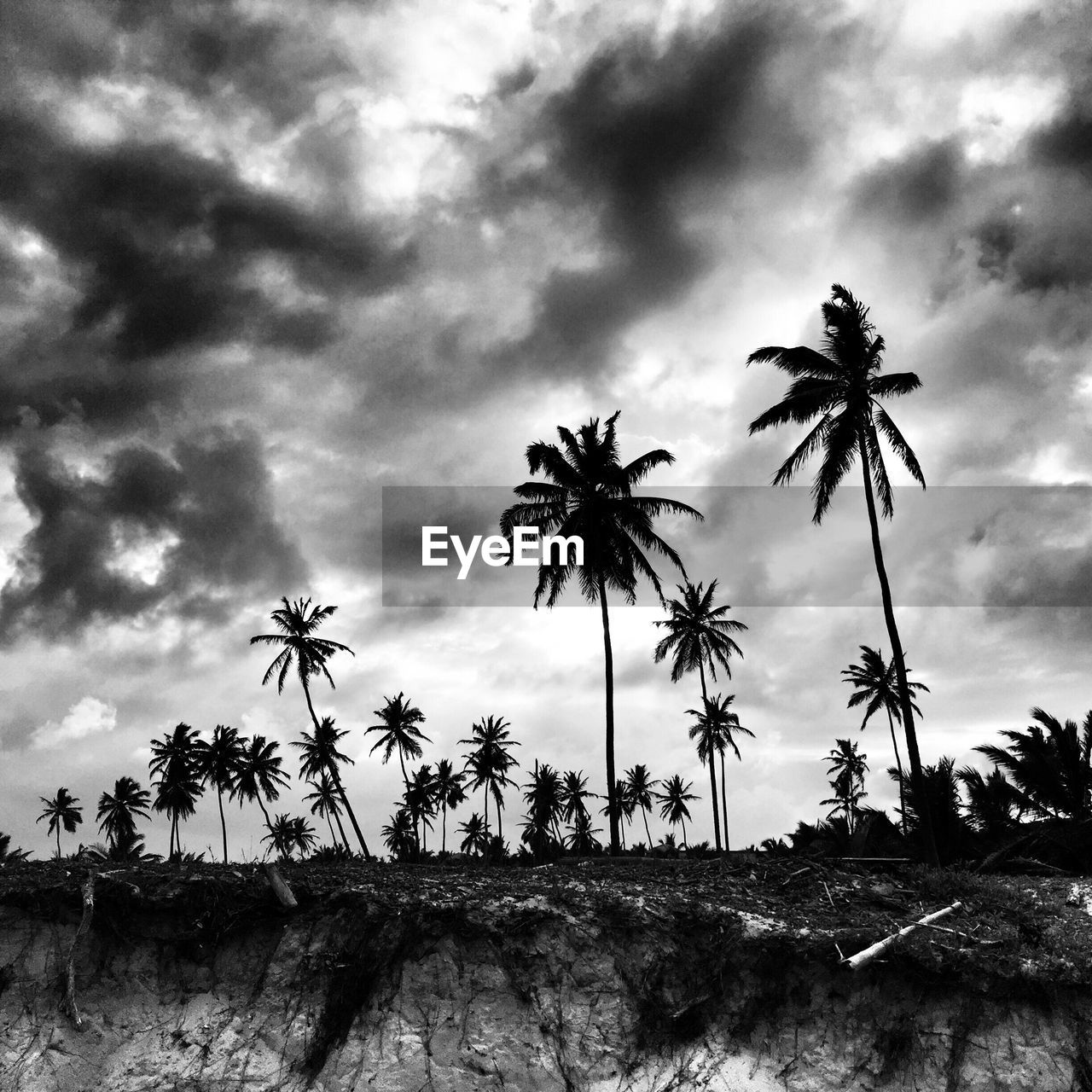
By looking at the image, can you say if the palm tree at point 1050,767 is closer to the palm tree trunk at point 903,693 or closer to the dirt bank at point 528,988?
the palm tree trunk at point 903,693

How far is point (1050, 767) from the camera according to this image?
92.6ft

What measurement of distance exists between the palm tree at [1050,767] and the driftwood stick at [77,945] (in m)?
26.6

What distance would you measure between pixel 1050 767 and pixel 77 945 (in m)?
28.1

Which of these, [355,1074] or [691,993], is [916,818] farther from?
[355,1074]

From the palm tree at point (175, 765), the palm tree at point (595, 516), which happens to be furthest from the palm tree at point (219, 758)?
the palm tree at point (595, 516)

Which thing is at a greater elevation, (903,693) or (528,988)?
(903,693)

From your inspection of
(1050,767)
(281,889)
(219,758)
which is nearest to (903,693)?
(1050,767)

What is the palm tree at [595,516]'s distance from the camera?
103ft

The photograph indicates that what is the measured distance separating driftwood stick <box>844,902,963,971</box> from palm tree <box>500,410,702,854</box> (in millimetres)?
17467

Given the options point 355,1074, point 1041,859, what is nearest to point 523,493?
point 1041,859

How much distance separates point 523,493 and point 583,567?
367 centimetres

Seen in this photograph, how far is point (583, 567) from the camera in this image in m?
31.6

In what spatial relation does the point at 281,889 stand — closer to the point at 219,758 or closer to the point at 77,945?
the point at 77,945

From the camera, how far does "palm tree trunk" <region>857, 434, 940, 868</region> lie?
2167cm
